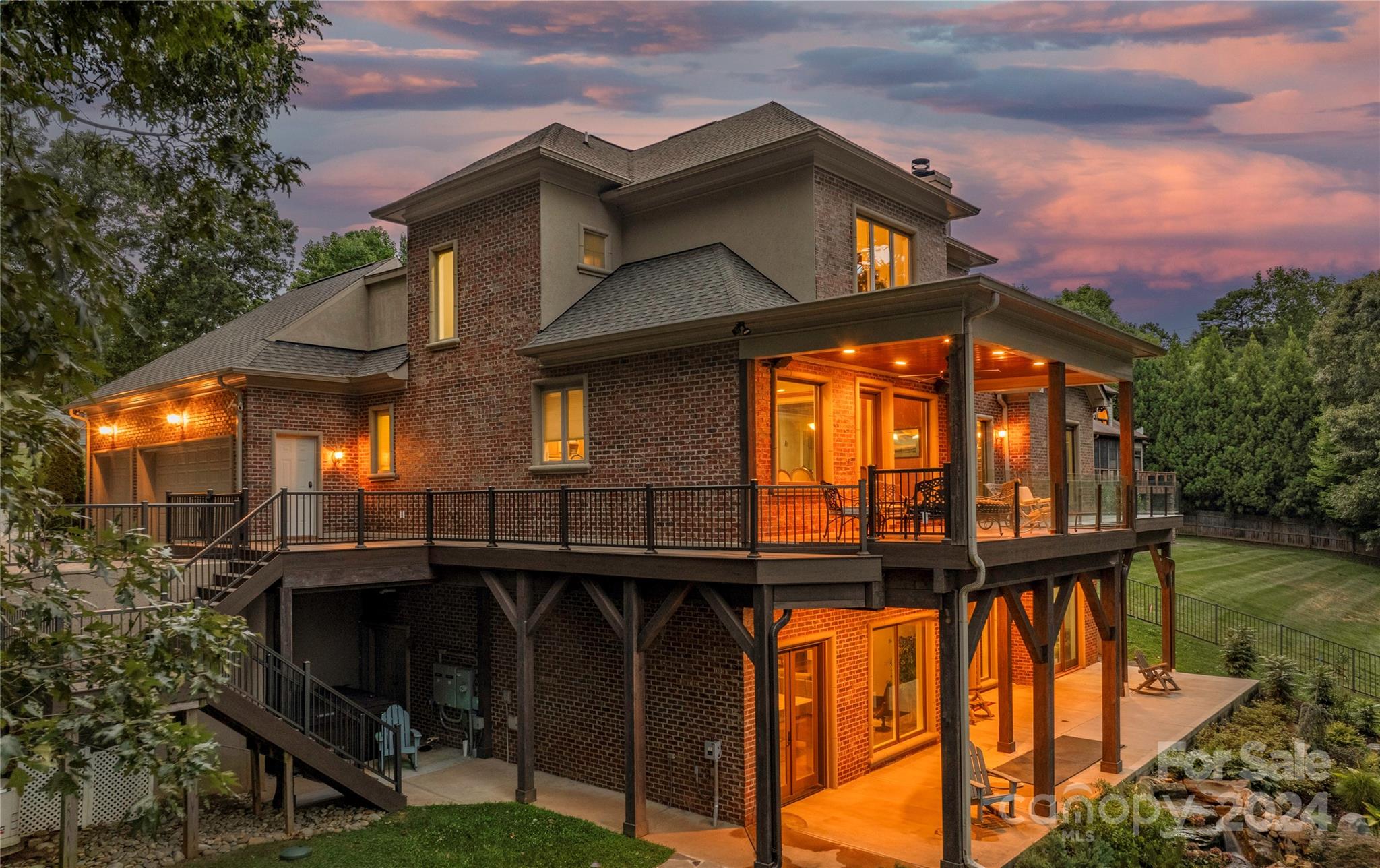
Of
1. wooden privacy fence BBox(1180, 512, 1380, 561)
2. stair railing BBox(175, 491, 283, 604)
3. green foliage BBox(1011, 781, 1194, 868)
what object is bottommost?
green foliage BBox(1011, 781, 1194, 868)

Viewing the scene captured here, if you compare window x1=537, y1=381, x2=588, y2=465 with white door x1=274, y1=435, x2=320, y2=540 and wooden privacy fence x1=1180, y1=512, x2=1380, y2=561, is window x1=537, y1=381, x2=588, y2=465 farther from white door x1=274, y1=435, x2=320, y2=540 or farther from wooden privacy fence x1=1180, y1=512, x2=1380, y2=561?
wooden privacy fence x1=1180, y1=512, x2=1380, y2=561

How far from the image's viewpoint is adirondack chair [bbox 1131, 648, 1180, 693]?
18.4 metres

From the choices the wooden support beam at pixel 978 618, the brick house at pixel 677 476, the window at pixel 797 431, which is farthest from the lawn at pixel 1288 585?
the wooden support beam at pixel 978 618

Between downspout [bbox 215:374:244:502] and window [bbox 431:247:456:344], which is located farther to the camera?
window [bbox 431:247:456:344]

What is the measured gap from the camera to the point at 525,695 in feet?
41.1

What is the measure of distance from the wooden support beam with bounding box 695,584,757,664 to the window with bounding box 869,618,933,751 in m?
4.44

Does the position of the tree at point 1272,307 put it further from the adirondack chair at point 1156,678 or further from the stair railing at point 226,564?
the stair railing at point 226,564

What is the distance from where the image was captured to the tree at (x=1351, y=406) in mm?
35719

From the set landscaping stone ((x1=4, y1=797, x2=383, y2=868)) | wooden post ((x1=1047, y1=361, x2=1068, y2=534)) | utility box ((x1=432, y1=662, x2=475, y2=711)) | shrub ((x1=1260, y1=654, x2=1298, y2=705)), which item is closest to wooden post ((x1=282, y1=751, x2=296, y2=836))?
landscaping stone ((x1=4, y1=797, x2=383, y2=868))

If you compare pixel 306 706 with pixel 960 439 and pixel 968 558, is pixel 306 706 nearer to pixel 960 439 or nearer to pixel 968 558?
pixel 968 558

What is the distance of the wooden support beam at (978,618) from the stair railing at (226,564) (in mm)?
8917

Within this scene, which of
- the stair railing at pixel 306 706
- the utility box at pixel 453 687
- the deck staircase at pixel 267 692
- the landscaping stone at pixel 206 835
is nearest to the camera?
the landscaping stone at pixel 206 835

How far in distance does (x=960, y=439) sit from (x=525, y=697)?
686cm

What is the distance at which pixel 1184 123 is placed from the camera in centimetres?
5341
